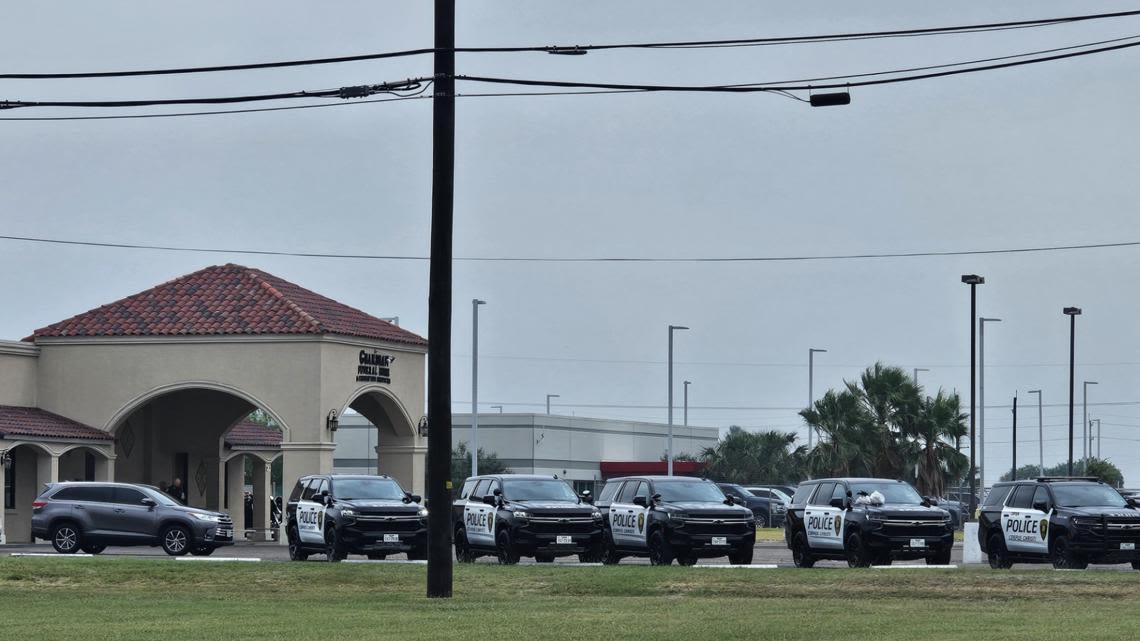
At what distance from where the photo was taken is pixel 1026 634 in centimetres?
1912

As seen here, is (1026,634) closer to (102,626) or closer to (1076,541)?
(102,626)

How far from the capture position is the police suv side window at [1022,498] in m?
32.4

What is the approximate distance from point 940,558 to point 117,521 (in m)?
17.2

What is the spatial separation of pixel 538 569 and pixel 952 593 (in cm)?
721

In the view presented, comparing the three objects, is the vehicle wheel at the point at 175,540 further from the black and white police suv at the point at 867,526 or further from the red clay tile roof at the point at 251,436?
the red clay tile roof at the point at 251,436

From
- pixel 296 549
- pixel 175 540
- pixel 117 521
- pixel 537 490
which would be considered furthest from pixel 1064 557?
pixel 117 521

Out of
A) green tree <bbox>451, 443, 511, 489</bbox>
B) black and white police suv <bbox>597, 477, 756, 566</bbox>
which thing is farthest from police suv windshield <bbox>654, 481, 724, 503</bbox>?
green tree <bbox>451, 443, 511, 489</bbox>

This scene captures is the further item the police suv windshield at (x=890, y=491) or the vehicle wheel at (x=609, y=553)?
the vehicle wheel at (x=609, y=553)

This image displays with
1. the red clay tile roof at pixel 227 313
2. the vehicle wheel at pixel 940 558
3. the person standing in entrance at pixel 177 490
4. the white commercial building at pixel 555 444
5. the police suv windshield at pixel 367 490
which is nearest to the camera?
the vehicle wheel at pixel 940 558

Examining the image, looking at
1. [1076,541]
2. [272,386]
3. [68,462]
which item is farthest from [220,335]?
[1076,541]

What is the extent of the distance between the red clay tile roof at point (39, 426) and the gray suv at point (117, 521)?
4876 mm

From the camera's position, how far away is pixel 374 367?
4547 centimetres

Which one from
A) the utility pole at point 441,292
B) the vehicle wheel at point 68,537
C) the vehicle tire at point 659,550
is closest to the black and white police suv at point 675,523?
the vehicle tire at point 659,550

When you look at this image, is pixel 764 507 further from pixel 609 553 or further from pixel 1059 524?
pixel 1059 524
